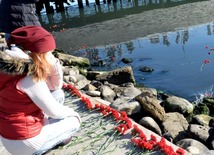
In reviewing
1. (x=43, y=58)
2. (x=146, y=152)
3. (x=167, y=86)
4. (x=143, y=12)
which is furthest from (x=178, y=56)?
(x=143, y=12)

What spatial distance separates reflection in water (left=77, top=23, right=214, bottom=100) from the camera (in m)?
8.97

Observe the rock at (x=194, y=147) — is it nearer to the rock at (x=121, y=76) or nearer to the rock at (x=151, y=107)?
the rock at (x=151, y=107)

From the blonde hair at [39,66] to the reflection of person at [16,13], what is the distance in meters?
2.85

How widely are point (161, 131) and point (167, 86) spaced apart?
3434 millimetres

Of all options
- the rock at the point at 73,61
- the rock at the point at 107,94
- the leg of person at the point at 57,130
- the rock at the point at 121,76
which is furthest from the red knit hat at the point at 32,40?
the rock at the point at 73,61

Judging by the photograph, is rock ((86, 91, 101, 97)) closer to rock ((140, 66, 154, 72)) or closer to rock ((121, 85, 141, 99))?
rock ((121, 85, 141, 99))

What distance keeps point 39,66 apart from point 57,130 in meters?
0.94

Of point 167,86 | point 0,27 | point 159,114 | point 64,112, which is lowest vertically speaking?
point 167,86

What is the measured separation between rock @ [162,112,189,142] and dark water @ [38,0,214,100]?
6.00ft

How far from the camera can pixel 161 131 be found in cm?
571

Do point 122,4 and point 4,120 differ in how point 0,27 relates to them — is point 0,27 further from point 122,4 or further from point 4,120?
point 122,4

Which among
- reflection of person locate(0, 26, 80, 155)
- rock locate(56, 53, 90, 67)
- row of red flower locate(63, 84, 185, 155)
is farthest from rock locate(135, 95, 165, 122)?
rock locate(56, 53, 90, 67)

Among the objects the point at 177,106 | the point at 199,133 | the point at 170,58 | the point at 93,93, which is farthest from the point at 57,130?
the point at 170,58

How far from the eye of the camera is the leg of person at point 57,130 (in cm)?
371
